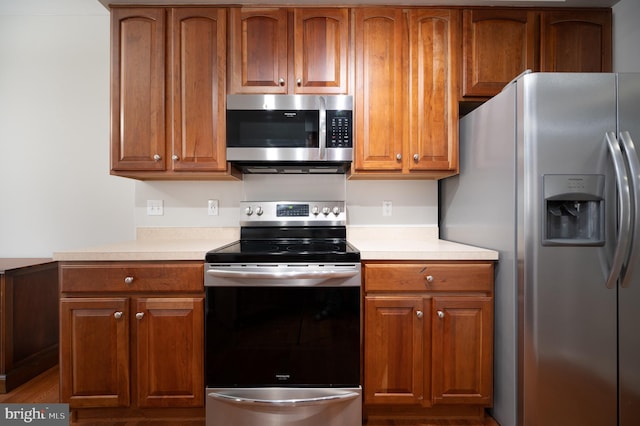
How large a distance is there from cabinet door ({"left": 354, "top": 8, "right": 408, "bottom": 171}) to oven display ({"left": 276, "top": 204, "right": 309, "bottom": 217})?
1.60 feet

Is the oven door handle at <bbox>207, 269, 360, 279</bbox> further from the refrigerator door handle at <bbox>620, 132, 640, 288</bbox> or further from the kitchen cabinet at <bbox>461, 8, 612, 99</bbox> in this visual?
the kitchen cabinet at <bbox>461, 8, 612, 99</bbox>

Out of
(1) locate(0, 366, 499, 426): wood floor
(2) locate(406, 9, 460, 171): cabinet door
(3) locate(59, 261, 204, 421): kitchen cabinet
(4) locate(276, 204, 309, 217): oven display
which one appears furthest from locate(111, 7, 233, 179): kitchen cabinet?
(1) locate(0, 366, 499, 426): wood floor

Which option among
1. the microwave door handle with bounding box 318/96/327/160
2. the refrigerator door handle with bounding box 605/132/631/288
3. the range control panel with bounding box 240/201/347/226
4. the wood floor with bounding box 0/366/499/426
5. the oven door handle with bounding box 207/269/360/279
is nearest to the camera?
the refrigerator door handle with bounding box 605/132/631/288

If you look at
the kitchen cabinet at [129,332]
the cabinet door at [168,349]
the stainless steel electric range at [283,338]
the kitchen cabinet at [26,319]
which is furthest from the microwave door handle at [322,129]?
the kitchen cabinet at [26,319]

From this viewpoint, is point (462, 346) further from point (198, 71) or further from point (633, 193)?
point (198, 71)

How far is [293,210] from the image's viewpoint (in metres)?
2.17

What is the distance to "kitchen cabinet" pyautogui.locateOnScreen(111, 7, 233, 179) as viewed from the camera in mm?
1892

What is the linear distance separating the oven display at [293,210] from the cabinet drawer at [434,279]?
71cm

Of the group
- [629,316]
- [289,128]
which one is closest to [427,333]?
[629,316]

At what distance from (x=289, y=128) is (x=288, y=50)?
46 cm

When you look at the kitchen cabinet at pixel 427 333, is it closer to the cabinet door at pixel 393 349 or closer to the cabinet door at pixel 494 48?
the cabinet door at pixel 393 349

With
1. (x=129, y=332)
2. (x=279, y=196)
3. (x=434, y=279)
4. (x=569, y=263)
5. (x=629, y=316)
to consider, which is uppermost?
(x=279, y=196)

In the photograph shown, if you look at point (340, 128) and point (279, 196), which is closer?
point (340, 128)

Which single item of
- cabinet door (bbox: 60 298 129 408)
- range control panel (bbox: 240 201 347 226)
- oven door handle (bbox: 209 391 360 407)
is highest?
range control panel (bbox: 240 201 347 226)
